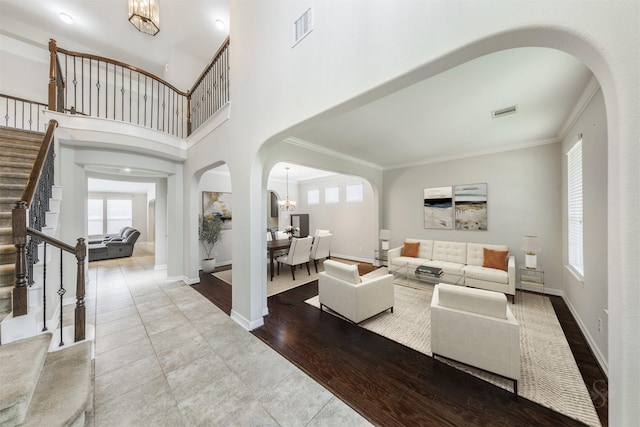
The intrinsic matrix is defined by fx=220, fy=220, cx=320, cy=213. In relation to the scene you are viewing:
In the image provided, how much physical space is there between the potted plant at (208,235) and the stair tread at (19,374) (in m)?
3.80

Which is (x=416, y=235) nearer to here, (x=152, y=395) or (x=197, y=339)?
(x=197, y=339)

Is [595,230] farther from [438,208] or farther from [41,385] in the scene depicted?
[41,385]

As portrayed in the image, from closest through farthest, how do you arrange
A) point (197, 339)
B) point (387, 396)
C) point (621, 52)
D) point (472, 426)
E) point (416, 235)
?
point (621, 52)
point (472, 426)
point (387, 396)
point (197, 339)
point (416, 235)

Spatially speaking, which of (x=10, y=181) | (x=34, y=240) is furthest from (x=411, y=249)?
(x=10, y=181)

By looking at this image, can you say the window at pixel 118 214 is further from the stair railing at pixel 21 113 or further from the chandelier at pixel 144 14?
the chandelier at pixel 144 14

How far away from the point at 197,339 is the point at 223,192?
4509 mm

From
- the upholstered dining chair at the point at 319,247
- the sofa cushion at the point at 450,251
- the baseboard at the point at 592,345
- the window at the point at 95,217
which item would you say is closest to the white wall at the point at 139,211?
the window at the point at 95,217

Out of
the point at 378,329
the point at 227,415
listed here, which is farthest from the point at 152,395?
the point at 378,329

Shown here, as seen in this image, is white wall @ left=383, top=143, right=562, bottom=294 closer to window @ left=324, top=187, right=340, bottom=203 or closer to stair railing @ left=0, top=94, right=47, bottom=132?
window @ left=324, top=187, right=340, bottom=203

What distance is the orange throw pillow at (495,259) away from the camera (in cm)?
396

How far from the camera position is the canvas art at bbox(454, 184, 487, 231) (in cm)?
463

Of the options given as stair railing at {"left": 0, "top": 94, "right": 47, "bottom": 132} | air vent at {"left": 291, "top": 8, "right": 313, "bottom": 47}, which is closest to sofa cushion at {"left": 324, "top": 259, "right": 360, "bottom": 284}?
air vent at {"left": 291, "top": 8, "right": 313, "bottom": 47}

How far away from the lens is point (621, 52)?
0.85 m

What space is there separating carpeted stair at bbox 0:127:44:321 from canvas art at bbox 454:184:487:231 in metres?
6.59
